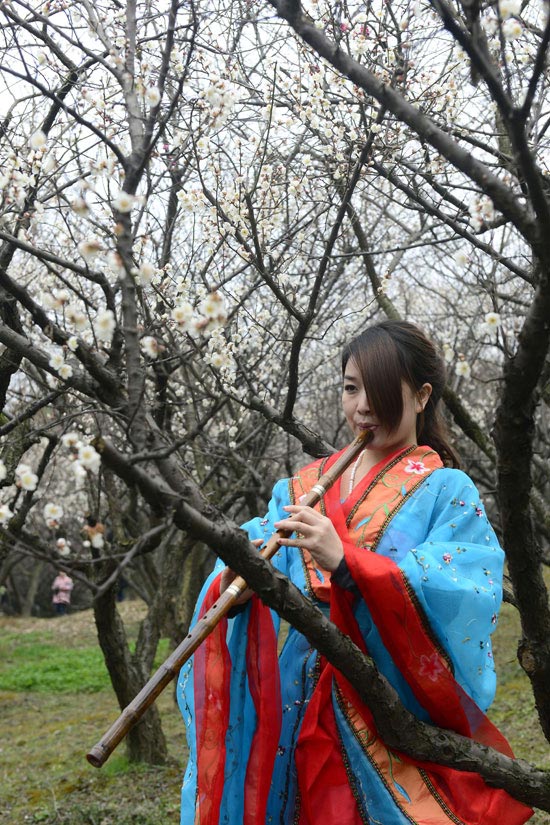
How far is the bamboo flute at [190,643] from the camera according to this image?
6.17ft

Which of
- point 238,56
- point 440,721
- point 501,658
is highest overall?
point 238,56

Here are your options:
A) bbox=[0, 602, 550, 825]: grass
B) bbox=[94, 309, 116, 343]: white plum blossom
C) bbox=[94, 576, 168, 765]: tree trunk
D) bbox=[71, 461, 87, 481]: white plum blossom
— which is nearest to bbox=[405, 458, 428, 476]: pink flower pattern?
bbox=[94, 309, 116, 343]: white plum blossom

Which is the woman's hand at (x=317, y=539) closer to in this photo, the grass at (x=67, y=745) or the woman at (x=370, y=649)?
the woman at (x=370, y=649)

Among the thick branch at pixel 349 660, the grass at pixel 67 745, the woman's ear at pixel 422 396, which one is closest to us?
the thick branch at pixel 349 660

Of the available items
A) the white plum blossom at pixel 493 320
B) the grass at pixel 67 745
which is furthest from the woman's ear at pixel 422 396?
the grass at pixel 67 745

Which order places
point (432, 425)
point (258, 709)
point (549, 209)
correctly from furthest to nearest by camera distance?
point (432, 425)
point (258, 709)
point (549, 209)

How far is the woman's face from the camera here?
2.65m

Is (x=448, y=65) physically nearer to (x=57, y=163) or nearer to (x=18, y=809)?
(x=57, y=163)

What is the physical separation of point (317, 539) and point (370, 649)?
404mm

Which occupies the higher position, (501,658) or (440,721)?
(440,721)

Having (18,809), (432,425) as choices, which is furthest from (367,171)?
(18,809)

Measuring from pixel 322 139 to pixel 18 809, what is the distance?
15.9 feet

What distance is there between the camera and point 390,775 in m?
2.28

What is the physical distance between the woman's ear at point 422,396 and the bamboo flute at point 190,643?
0.21 meters
